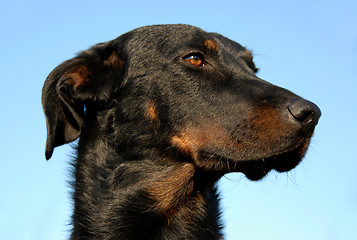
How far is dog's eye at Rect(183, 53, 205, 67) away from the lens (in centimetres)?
440

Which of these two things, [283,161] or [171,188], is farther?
[171,188]

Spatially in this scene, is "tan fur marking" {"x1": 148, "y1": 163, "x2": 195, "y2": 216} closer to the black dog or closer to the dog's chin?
the black dog

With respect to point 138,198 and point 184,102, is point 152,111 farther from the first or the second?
point 138,198

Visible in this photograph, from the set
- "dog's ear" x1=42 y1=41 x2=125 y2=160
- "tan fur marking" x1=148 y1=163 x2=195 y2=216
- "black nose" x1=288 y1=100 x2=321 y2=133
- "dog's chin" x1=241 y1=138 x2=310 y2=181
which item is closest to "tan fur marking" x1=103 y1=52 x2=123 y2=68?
"dog's ear" x1=42 y1=41 x2=125 y2=160

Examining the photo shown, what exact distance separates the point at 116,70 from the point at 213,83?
109cm

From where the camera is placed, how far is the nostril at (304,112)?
3.69 m

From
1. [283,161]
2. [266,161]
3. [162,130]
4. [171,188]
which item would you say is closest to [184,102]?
[162,130]

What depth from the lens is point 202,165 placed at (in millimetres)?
4125

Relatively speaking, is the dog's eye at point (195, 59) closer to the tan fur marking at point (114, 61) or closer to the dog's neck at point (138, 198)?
the tan fur marking at point (114, 61)

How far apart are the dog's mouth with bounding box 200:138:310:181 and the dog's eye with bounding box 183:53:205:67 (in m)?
0.90

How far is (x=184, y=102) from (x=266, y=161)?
0.93 m

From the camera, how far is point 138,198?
14.1 feet

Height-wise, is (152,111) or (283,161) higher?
(152,111)

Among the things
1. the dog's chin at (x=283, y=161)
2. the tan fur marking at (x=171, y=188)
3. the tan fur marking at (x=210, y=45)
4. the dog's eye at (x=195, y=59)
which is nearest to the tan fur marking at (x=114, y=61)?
the dog's eye at (x=195, y=59)
